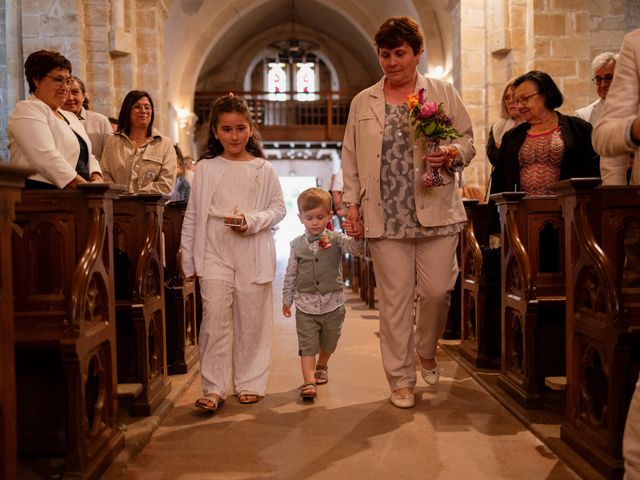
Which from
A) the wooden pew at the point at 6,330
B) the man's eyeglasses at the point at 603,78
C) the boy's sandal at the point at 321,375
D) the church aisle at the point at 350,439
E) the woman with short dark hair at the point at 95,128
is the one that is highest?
the man's eyeglasses at the point at 603,78

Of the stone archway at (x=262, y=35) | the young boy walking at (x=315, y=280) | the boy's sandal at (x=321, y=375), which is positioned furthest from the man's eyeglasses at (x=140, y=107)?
the stone archway at (x=262, y=35)

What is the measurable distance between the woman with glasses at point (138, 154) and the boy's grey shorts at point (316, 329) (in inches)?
52.3

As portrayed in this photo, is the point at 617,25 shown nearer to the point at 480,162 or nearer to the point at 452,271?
the point at 480,162

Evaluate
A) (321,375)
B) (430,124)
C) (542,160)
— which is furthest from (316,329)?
(542,160)

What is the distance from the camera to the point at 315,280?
3908 millimetres

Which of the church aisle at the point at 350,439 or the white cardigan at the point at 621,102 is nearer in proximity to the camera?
the white cardigan at the point at 621,102

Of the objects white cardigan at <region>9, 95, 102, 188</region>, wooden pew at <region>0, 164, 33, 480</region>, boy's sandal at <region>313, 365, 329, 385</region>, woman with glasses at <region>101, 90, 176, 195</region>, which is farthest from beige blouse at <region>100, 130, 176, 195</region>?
wooden pew at <region>0, 164, 33, 480</region>

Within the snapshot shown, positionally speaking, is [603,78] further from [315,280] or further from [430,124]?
[315,280]

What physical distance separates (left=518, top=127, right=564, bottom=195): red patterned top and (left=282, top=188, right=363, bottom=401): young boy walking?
105cm

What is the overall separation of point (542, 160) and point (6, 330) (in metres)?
2.87

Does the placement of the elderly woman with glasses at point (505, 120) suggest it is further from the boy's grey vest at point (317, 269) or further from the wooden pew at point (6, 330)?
the wooden pew at point (6, 330)

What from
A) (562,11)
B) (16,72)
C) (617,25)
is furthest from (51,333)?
(617,25)

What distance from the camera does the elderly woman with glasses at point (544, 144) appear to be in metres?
3.84

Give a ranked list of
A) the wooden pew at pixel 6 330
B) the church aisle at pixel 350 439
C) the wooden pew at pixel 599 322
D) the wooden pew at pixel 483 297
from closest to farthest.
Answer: the wooden pew at pixel 6 330 → the wooden pew at pixel 599 322 → the church aisle at pixel 350 439 → the wooden pew at pixel 483 297
